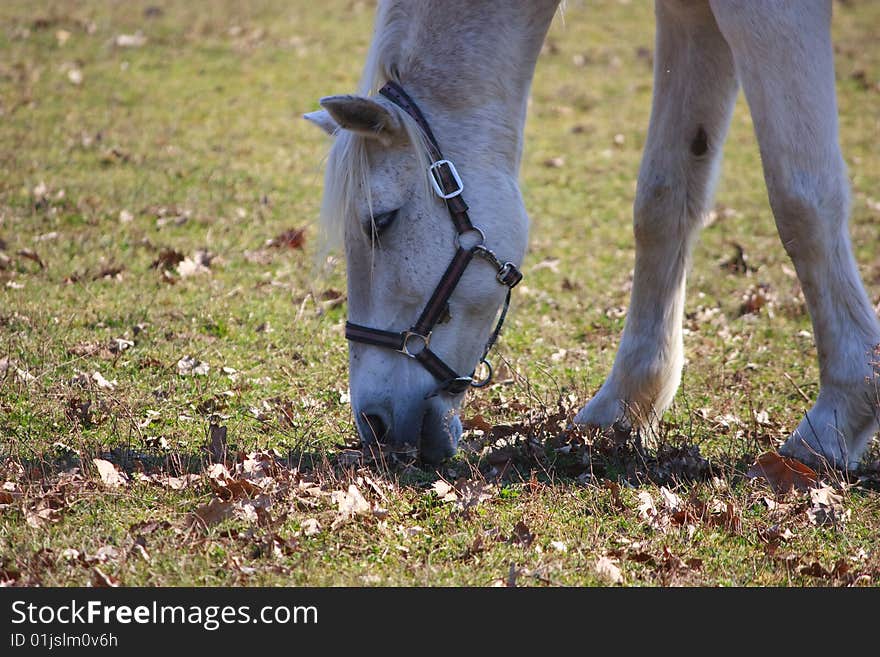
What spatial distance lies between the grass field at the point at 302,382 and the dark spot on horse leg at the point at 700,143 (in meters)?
0.80

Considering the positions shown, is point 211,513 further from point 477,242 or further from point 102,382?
point 102,382

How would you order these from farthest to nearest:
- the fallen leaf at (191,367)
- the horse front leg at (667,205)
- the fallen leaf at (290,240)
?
1. the fallen leaf at (290,240)
2. the fallen leaf at (191,367)
3. the horse front leg at (667,205)

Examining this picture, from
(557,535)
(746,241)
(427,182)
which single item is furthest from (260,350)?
(746,241)

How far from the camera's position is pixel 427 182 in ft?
11.6

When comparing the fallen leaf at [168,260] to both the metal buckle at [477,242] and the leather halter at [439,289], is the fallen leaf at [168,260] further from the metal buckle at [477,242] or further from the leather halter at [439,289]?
the metal buckle at [477,242]

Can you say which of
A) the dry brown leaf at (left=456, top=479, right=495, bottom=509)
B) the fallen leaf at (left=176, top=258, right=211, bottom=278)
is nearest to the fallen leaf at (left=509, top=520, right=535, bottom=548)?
the dry brown leaf at (left=456, top=479, right=495, bottom=509)

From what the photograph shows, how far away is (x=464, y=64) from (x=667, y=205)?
120cm

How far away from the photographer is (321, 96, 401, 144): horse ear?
3301mm

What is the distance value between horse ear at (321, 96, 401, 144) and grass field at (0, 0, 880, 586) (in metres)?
0.56

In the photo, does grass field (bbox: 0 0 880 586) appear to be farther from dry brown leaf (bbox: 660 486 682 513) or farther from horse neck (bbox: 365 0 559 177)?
horse neck (bbox: 365 0 559 177)

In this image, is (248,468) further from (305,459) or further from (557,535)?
(557,535)

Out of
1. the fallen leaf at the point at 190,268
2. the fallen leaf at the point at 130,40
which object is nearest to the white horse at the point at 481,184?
the fallen leaf at the point at 190,268

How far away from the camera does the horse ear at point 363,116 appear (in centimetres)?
330
